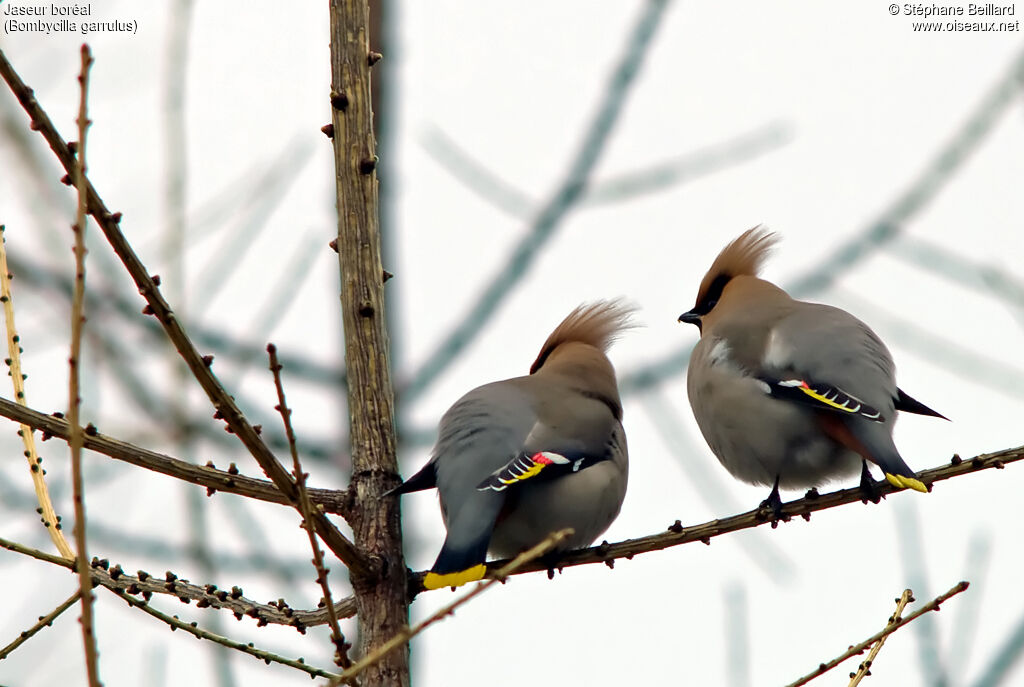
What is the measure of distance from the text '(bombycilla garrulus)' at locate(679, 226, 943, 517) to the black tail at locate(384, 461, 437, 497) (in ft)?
3.39

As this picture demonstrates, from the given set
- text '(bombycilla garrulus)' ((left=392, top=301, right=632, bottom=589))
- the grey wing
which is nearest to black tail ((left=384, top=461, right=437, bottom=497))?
text '(bombycilla garrulus)' ((left=392, top=301, right=632, bottom=589))

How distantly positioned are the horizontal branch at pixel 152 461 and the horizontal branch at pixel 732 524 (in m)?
0.45

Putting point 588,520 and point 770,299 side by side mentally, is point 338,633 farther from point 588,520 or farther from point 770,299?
point 770,299

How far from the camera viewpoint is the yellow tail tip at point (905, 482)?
344cm

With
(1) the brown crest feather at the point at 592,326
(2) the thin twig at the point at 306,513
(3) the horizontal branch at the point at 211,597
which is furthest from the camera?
(1) the brown crest feather at the point at 592,326

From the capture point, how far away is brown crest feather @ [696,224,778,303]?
5383 millimetres

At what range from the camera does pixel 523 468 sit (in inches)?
153

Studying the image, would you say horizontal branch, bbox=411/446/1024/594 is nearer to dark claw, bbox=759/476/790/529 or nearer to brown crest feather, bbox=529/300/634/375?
dark claw, bbox=759/476/790/529

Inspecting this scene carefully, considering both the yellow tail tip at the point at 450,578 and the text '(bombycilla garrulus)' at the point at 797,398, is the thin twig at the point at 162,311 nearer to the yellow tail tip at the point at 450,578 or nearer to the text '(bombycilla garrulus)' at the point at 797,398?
the yellow tail tip at the point at 450,578

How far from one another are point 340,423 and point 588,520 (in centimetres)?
120

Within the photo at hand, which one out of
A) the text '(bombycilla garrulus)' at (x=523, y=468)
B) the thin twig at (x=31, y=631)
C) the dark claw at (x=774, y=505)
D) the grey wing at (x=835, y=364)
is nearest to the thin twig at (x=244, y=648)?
the thin twig at (x=31, y=631)

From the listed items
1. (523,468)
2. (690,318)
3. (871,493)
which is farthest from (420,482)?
(690,318)

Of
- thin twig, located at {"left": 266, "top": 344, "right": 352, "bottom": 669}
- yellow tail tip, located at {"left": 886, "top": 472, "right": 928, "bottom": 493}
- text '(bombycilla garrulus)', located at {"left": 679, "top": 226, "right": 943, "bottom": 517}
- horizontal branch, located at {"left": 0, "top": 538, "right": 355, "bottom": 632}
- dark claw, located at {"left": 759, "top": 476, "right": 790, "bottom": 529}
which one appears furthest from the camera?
text '(bombycilla garrulus)', located at {"left": 679, "top": 226, "right": 943, "bottom": 517}

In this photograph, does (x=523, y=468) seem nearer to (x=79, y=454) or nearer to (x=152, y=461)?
(x=152, y=461)
